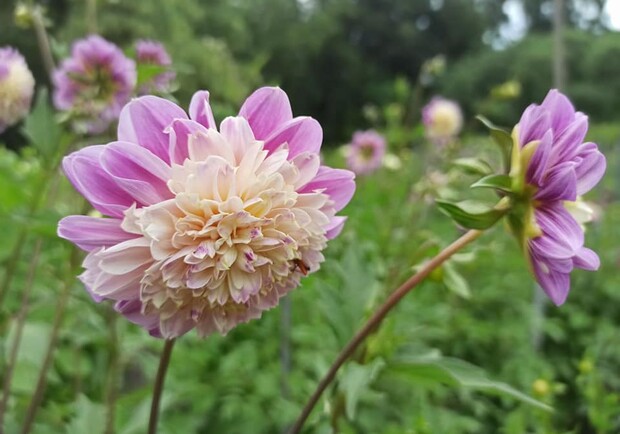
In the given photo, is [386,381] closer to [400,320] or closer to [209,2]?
[400,320]

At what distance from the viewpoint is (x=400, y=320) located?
1.23 meters

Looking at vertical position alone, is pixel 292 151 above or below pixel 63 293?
above

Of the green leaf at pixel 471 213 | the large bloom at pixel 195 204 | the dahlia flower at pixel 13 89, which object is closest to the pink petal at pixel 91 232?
the large bloom at pixel 195 204

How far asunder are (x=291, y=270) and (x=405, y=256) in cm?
113

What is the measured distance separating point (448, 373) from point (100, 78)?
2.09 ft

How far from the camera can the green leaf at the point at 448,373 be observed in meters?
0.53

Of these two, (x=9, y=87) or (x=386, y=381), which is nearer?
(x=9, y=87)

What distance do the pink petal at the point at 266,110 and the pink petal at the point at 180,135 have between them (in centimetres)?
4

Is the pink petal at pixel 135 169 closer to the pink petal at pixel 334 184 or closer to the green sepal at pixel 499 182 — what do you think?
the pink petal at pixel 334 184

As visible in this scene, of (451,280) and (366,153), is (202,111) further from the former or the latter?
(366,153)

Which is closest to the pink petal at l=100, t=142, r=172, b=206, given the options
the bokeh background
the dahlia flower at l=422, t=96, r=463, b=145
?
the bokeh background

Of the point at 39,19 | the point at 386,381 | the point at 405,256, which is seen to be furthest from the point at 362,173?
the point at 39,19

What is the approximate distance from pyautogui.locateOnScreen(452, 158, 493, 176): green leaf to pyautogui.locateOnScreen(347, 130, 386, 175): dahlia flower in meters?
1.61

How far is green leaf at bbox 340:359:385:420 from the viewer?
55 cm
